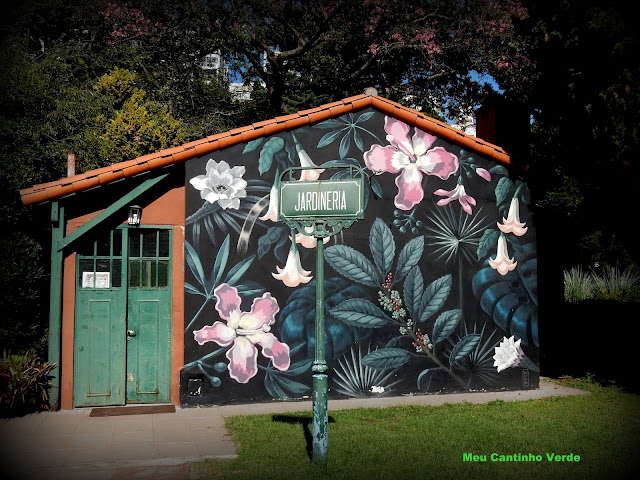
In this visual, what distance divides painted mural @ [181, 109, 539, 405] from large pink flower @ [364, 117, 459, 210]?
0.02 m

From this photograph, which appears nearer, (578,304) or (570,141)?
(570,141)

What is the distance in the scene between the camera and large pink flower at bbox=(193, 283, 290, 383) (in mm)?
9148

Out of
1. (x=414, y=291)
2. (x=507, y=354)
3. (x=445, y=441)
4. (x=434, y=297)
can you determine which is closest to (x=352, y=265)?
(x=414, y=291)

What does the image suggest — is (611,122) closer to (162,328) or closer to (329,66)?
(162,328)

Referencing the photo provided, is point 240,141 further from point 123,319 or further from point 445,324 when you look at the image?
point 445,324

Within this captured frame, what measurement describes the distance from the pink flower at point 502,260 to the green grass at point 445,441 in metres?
2.25

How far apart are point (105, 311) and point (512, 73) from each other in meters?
14.9

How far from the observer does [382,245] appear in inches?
387

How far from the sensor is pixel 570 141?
10602 millimetres

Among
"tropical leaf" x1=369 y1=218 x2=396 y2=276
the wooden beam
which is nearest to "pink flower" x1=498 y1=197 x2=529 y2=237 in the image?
"tropical leaf" x1=369 y1=218 x2=396 y2=276

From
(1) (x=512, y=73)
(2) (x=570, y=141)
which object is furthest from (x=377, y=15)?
(2) (x=570, y=141)

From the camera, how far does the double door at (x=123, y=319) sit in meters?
8.88

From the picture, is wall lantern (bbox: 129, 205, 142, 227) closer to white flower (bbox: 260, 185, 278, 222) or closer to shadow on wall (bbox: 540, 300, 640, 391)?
white flower (bbox: 260, 185, 278, 222)

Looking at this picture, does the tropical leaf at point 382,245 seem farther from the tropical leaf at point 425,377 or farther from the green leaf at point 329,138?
the tropical leaf at point 425,377
